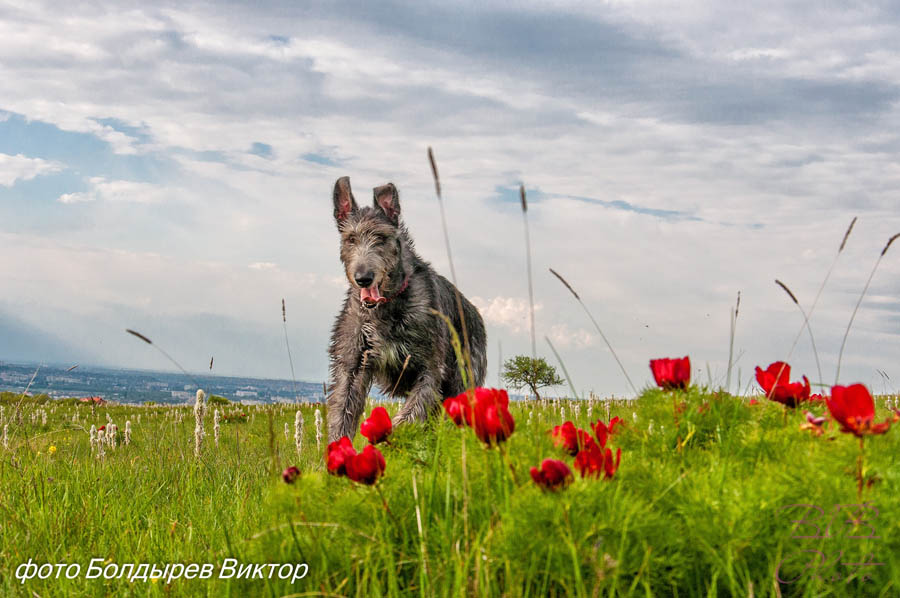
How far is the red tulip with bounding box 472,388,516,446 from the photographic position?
280 cm

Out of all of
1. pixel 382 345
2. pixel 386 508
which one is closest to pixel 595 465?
pixel 386 508

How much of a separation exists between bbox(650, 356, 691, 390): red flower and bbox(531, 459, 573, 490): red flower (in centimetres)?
122

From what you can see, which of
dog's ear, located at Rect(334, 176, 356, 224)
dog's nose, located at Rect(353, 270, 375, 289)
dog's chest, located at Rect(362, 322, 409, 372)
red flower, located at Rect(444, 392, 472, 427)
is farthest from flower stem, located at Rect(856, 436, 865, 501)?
dog's ear, located at Rect(334, 176, 356, 224)

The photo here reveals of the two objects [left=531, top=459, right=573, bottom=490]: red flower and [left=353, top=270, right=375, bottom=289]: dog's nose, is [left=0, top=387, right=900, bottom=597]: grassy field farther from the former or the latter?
[left=353, top=270, right=375, bottom=289]: dog's nose

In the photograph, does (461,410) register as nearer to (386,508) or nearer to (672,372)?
(386,508)

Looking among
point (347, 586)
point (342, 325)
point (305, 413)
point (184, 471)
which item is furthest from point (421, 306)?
point (305, 413)

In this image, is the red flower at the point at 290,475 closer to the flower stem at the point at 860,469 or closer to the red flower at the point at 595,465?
the red flower at the point at 595,465

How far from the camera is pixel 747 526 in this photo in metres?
2.71

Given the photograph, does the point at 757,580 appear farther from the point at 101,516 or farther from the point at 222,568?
the point at 101,516

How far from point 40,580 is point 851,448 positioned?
5100 millimetres

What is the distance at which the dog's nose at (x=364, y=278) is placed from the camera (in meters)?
7.75

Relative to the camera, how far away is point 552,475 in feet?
8.35

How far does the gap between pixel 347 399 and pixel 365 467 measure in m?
5.31

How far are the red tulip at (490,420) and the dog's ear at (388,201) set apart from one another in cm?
595
